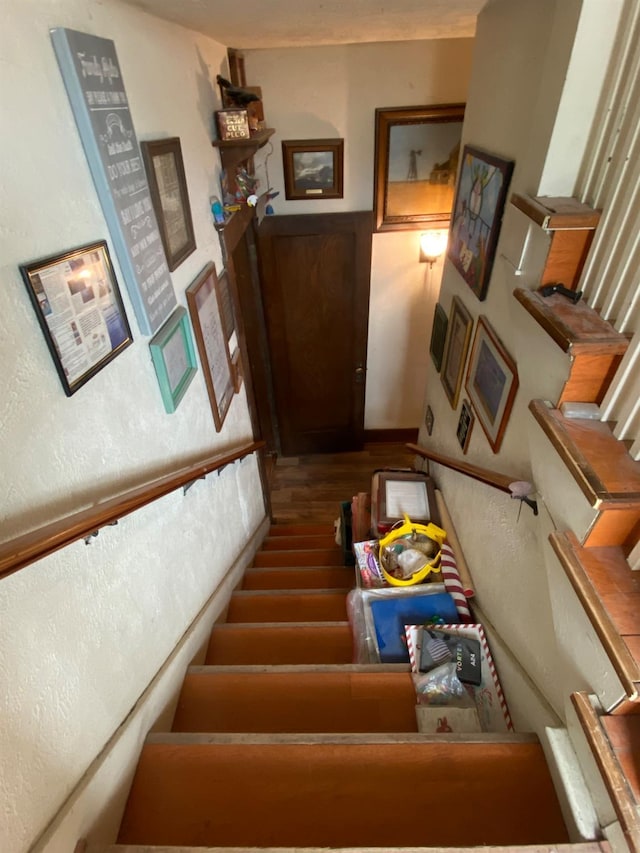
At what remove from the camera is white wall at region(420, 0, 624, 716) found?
1224 mm

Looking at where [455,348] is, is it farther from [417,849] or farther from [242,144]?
[417,849]

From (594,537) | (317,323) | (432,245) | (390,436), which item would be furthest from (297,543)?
(594,537)

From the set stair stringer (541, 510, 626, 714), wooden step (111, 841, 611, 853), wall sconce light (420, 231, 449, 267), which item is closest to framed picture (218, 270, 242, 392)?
wall sconce light (420, 231, 449, 267)

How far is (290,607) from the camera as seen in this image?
7.79 ft

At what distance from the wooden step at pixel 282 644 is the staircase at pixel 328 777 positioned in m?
0.30

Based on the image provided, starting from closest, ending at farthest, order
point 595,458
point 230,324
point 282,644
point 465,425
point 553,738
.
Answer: point 595,458
point 553,738
point 282,644
point 465,425
point 230,324

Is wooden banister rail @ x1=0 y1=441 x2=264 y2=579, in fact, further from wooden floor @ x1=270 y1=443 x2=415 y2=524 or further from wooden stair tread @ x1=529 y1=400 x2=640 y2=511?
wooden floor @ x1=270 y1=443 x2=415 y2=524

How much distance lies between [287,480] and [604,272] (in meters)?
3.45

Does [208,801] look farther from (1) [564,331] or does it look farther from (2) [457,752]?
(1) [564,331]

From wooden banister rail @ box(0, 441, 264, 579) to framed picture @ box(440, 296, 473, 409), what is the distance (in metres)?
1.29

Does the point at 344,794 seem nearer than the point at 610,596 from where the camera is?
No

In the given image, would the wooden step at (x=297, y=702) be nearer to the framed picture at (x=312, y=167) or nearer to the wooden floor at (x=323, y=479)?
the wooden floor at (x=323, y=479)

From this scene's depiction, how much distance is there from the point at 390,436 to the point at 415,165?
2.25m

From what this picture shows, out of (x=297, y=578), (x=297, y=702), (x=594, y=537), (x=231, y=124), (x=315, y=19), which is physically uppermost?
(x=315, y=19)
